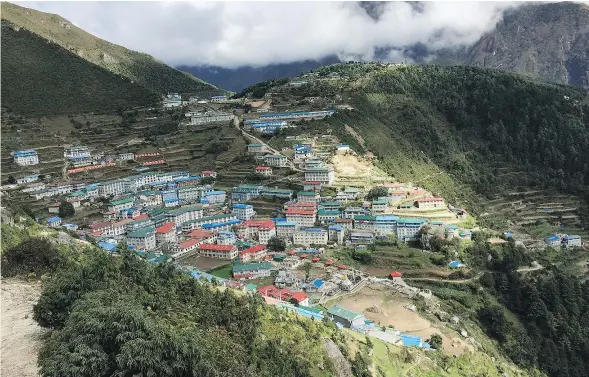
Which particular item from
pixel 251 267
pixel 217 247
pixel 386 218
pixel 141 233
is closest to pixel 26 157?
pixel 141 233

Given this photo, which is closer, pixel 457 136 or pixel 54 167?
pixel 54 167

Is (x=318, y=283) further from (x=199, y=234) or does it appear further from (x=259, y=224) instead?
(x=199, y=234)

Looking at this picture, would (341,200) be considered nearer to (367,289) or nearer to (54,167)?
(367,289)

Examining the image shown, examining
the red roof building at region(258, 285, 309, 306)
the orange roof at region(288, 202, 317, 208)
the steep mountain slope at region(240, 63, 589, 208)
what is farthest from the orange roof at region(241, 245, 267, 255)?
the steep mountain slope at region(240, 63, 589, 208)

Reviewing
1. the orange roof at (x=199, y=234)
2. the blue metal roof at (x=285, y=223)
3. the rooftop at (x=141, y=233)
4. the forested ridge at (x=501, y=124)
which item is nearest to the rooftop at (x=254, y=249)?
the blue metal roof at (x=285, y=223)

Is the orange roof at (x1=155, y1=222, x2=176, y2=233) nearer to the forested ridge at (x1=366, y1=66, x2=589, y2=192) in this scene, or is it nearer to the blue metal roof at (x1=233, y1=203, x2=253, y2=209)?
the blue metal roof at (x1=233, y1=203, x2=253, y2=209)

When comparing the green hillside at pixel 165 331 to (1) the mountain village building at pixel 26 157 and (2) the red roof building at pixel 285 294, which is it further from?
(1) the mountain village building at pixel 26 157

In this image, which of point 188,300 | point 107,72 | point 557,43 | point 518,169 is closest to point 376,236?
point 188,300
